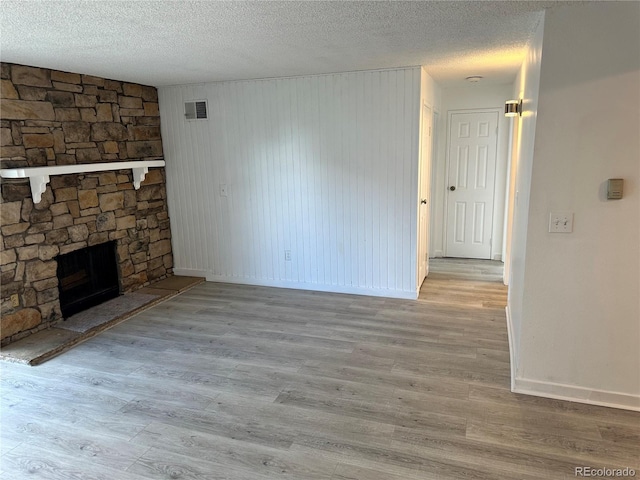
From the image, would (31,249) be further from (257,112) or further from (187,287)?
(257,112)

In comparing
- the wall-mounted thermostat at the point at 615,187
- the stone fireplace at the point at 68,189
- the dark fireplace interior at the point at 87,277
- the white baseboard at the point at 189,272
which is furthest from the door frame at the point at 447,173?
the dark fireplace interior at the point at 87,277

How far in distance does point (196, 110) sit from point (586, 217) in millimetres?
3990

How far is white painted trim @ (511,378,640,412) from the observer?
8.41ft

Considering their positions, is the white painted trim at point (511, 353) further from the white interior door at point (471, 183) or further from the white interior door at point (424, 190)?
the white interior door at point (471, 183)

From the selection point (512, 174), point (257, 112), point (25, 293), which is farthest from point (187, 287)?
point (512, 174)

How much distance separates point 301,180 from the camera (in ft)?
15.3

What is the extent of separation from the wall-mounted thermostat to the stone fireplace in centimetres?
408

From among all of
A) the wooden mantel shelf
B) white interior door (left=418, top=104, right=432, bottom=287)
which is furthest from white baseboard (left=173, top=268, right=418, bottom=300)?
the wooden mantel shelf

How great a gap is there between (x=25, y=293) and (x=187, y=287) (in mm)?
1652

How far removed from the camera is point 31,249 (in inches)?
143

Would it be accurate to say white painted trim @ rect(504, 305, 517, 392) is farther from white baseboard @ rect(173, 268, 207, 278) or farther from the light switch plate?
white baseboard @ rect(173, 268, 207, 278)

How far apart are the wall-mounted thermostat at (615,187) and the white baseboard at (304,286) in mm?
2321

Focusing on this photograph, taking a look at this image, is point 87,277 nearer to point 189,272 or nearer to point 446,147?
point 189,272

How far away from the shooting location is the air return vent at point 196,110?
15.8ft
